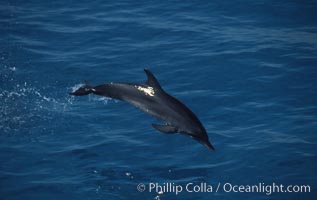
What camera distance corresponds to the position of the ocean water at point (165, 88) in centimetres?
1459

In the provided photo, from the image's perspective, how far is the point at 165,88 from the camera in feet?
60.1

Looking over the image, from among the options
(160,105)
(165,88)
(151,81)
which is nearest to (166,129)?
(160,105)

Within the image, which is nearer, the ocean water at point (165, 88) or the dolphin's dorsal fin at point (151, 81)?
the dolphin's dorsal fin at point (151, 81)

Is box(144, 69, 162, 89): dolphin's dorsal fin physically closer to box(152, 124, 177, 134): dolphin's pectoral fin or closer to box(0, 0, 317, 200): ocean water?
box(152, 124, 177, 134): dolphin's pectoral fin

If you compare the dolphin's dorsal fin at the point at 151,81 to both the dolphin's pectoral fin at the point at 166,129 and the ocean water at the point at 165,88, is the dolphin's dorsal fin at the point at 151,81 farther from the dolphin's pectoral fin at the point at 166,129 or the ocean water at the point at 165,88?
the ocean water at the point at 165,88

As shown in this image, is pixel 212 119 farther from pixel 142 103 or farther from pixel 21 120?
pixel 21 120

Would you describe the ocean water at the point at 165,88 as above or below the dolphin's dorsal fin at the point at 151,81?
below

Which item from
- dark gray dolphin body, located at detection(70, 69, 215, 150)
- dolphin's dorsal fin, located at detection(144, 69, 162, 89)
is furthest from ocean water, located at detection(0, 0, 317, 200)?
dolphin's dorsal fin, located at detection(144, 69, 162, 89)

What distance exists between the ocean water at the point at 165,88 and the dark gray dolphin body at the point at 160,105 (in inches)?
95.9

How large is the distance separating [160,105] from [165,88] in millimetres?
5946

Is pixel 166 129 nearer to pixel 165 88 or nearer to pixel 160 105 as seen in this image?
pixel 160 105

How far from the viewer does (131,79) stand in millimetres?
18734

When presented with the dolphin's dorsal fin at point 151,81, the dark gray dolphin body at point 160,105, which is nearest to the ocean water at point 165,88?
the dark gray dolphin body at point 160,105

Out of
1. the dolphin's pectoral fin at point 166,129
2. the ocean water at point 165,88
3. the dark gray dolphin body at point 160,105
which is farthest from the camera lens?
the ocean water at point 165,88
